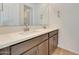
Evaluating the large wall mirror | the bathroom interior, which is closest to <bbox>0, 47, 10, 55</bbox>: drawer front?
the bathroom interior

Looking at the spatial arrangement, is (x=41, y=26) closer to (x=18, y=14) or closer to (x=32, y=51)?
(x=18, y=14)

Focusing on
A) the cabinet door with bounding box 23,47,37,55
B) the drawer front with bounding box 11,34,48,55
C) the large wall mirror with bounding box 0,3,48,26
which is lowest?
the cabinet door with bounding box 23,47,37,55

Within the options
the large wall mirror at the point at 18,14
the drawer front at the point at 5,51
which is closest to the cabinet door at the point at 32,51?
the drawer front at the point at 5,51

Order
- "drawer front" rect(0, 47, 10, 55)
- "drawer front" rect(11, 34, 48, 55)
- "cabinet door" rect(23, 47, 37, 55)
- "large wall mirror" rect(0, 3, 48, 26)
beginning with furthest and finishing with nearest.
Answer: "large wall mirror" rect(0, 3, 48, 26)
"cabinet door" rect(23, 47, 37, 55)
"drawer front" rect(11, 34, 48, 55)
"drawer front" rect(0, 47, 10, 55)

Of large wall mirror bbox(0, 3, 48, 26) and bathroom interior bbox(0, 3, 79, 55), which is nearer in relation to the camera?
bathroom interior bbox(0, 3, 79, 55)

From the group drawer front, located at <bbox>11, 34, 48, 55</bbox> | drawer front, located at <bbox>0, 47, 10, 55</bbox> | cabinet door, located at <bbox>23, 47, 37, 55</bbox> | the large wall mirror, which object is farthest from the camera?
the large wall mirror

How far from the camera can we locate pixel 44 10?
3596mm

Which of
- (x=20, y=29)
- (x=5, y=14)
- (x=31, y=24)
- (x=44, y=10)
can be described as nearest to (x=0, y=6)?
(x=5, y=14)

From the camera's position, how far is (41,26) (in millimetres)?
3496

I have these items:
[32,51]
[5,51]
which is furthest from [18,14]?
[5,51]

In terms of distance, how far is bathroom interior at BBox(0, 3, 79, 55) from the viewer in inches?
68.9

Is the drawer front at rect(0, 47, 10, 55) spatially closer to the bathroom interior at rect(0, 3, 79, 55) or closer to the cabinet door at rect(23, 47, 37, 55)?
the bathroom interior at rect(0, 3, 79, 55)

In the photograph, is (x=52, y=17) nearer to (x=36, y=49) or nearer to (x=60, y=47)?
(x=60, y=47)

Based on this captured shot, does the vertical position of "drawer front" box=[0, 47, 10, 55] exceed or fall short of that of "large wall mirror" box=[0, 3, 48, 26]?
it falls short
